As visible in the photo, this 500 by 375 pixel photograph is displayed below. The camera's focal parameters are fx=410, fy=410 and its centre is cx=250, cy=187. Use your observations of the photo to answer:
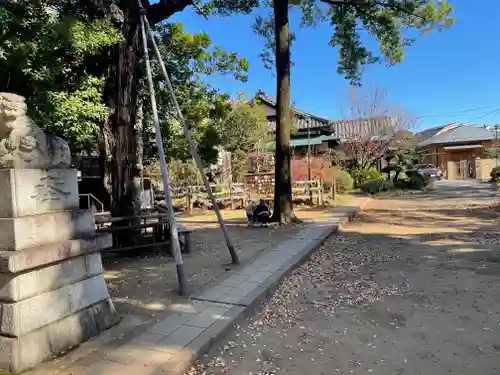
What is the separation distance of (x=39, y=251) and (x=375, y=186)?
19616 millimetres

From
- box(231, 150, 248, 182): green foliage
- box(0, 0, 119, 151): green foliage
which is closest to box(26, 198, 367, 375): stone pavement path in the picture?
box(0, 0, 119, 151): green foliage

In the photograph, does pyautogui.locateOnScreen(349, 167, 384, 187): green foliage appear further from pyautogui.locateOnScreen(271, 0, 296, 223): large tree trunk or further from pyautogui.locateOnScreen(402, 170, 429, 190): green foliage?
pyautogui.locateOnScreen(271, 0, 296, 223): large tree trunk

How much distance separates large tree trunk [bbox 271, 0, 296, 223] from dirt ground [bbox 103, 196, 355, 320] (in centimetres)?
71

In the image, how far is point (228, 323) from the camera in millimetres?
3902

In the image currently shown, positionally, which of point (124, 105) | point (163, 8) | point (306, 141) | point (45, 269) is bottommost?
point (45, 269)

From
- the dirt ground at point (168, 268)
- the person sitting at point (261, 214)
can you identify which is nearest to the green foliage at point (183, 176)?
the dirt ground at point (168, 268)

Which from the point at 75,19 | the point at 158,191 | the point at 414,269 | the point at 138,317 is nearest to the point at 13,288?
the point at 138,317

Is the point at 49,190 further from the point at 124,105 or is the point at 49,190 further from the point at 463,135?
the point at 463,135

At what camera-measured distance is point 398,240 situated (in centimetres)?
838

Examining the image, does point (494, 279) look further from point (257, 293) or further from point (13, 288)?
point (13, 288)

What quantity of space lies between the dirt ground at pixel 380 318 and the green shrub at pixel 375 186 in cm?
1313

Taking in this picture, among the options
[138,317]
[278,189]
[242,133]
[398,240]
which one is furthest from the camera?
[242,133]

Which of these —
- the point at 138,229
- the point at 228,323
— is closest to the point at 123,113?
the point at 138,229

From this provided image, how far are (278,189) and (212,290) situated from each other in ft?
19.6
